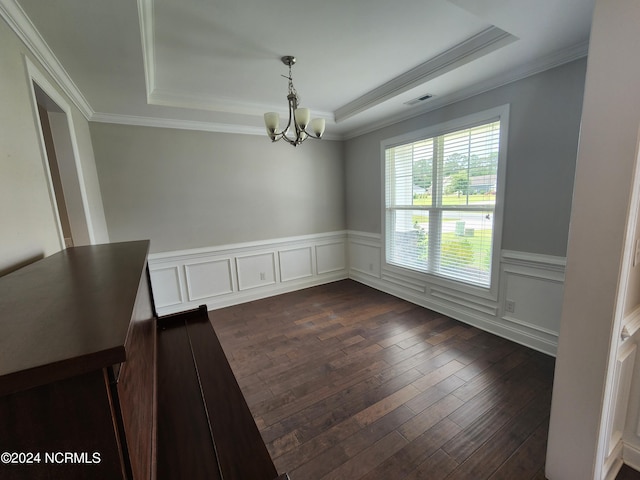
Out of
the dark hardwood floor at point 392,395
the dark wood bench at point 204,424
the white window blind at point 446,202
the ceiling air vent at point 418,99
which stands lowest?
the dark hardwood floor at point 392,395

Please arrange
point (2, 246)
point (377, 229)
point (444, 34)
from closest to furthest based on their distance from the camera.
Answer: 1. point (2, 246)
2. point (444, 34)
3. point (377, 229)

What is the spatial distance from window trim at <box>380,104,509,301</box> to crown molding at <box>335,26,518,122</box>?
643mm

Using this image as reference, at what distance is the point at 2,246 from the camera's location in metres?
1.13

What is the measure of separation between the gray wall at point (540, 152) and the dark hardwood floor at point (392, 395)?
1072 mm

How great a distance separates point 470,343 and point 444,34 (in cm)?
265

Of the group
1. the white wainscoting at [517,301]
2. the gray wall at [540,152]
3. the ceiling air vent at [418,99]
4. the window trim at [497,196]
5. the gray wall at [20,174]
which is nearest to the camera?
the gray wall at [20,174]

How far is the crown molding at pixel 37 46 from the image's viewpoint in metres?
1.33

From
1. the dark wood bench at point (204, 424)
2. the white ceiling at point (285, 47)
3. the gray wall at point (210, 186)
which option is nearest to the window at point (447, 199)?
the white ceiling at point (285, 47)

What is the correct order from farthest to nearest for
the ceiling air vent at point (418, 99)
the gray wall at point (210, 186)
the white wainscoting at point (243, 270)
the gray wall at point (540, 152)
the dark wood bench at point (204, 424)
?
the white wainscoting at point (243, 270), the gray wall at point (210, 186), the ceiling air vent at point (418, 99), the gray wall at point (540, 152), the dark wood bench at point (204, 424)

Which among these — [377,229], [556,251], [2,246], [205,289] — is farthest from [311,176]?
[2,246]

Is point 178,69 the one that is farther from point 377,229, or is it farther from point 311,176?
point 377,229

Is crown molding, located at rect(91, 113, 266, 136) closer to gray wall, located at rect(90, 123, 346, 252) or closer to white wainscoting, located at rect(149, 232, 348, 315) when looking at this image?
gray wall, located at rect(90, 123, 346, 252)

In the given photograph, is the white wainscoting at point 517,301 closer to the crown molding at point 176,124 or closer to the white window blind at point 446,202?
the white window blind at point 446,202

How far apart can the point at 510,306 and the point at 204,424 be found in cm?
282
